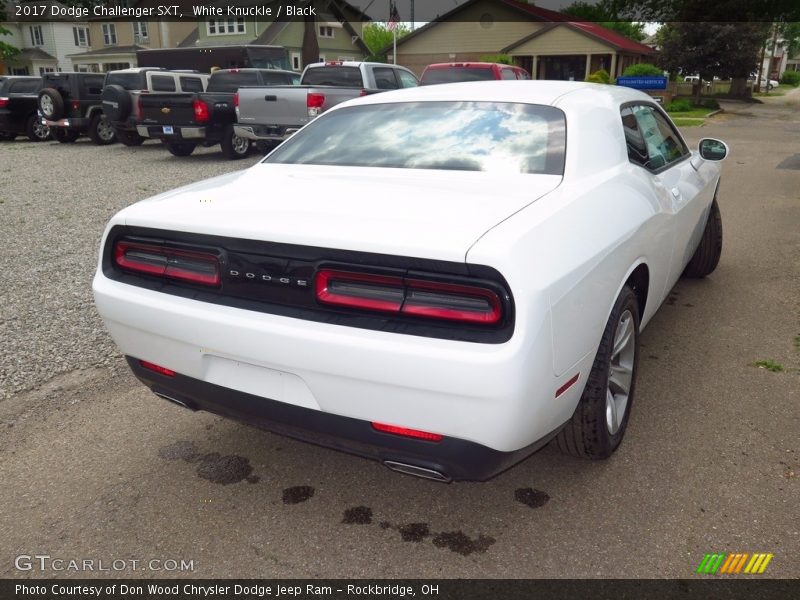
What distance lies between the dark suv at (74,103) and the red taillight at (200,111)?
15.0 ft

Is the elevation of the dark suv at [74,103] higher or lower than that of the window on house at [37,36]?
lower

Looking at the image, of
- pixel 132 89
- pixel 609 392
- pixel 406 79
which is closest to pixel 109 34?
pixel 132 89

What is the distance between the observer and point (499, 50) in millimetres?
43750

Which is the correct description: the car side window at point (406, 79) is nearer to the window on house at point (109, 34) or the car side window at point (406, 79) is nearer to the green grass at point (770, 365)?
the green grass at point (770, 365)

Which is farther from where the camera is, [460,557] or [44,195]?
[44,195]

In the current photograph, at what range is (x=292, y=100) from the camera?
39.2ft

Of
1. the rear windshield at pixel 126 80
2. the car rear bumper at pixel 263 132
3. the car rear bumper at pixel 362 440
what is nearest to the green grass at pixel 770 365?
the car rear bumper at pixel 362 440

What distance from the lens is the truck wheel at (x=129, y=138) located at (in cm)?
1631

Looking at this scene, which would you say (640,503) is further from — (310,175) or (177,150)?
(177,150)

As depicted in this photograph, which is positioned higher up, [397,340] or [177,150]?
[397,340]

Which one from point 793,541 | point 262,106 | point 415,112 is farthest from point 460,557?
point 262,106

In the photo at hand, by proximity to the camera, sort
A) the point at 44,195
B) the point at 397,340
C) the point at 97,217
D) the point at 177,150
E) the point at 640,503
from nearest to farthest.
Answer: the point at 397,340, the point at 640,503, the point at 97,217, the point at 44,195, the point at 177,150

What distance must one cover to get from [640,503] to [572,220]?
1209 mm
